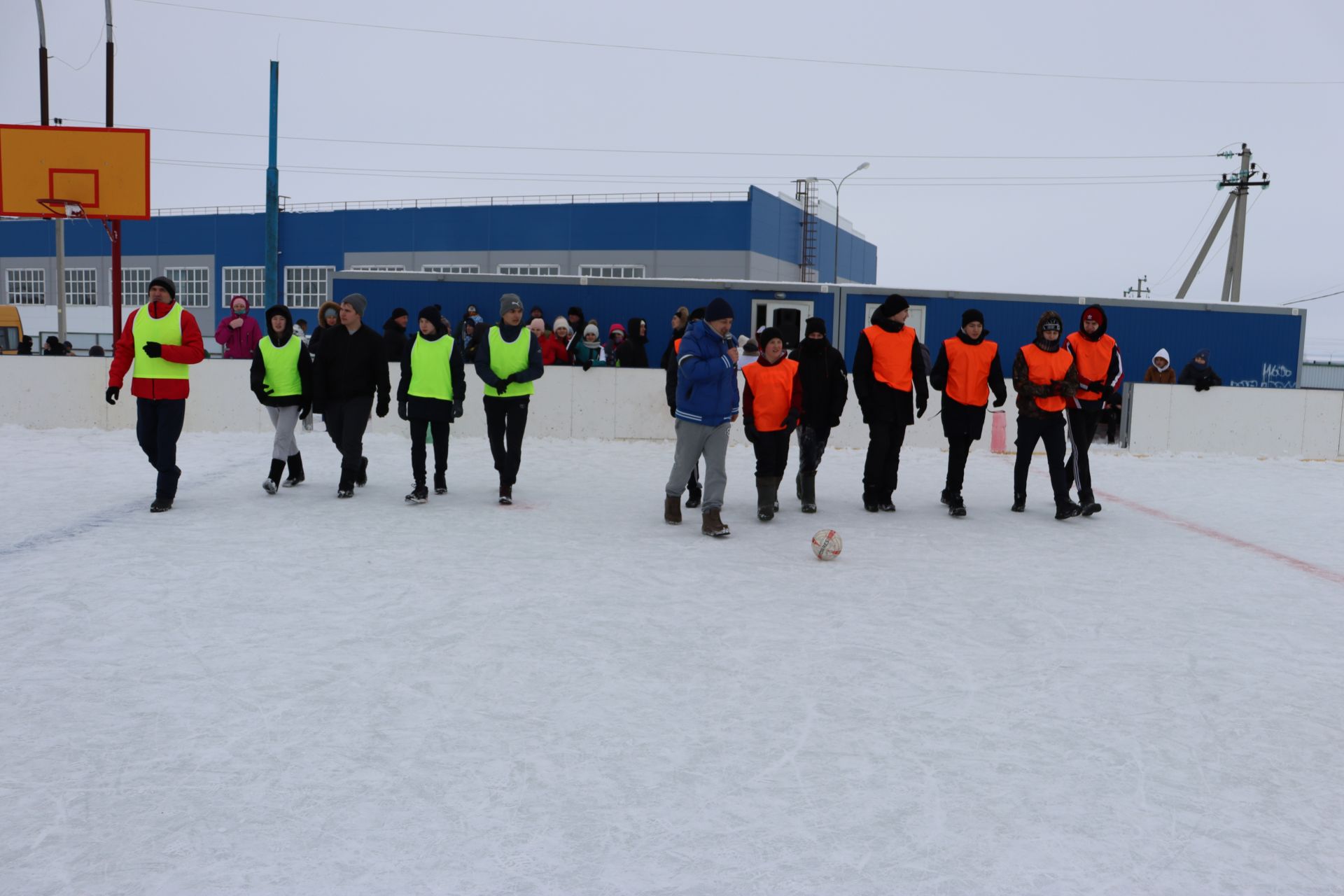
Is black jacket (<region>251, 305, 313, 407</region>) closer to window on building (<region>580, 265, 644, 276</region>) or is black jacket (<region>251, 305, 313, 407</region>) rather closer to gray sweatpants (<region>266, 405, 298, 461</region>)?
gray sweatpants (<region>266, 405, 298, 461</region>)

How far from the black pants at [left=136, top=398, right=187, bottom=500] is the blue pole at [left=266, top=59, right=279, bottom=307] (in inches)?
732

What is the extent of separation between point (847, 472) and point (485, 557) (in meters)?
6.19

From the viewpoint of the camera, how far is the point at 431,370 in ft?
28.0

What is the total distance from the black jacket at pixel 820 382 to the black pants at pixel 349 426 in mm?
3518

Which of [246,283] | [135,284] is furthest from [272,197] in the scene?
[135,284]

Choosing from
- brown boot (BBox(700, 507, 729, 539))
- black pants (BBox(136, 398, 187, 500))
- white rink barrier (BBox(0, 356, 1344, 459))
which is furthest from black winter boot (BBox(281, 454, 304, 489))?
white rink barrier (BBox(0, 356, 1344, 459))

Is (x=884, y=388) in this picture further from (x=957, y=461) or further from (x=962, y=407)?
(x=957, y=461)

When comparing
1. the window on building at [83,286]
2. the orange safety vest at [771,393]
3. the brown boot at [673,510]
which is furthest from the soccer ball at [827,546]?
the window on building at [83,286]

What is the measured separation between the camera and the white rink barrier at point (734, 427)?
14.2 meters

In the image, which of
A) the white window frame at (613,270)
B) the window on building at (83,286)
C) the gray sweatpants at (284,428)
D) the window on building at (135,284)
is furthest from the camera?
the window on building at (83,286)

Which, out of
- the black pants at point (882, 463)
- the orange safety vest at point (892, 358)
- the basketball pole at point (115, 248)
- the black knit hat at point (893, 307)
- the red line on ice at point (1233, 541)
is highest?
the basketball pole at point (115, 248)

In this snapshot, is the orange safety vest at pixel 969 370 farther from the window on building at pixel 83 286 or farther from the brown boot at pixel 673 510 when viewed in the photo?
the window on building at pixel 83 286

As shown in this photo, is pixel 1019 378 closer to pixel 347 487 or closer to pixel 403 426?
pixel 347 487

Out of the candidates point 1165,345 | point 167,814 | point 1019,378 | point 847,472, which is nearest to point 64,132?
point 847,472
